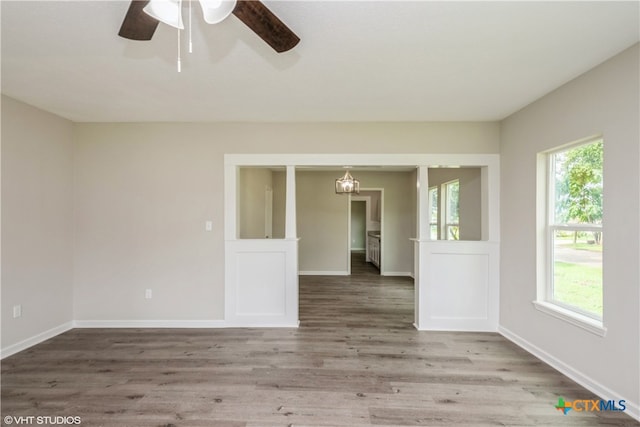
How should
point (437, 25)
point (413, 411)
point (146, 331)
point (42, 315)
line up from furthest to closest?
point (146, 331) → point (42, 315) → point (413, 411) → point (437, 25)

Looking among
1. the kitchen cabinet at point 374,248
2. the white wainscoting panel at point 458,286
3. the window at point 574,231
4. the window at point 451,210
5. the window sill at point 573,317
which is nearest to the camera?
the window sill at point 573,317

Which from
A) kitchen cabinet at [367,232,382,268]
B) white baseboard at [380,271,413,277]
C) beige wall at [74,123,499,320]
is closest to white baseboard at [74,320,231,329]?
beige wall at [74,123,499,320]

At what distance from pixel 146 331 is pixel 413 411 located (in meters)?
3.06

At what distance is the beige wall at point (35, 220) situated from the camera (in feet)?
9.61

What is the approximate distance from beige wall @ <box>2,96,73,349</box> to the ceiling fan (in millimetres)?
2521

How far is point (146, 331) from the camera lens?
11.7 ft

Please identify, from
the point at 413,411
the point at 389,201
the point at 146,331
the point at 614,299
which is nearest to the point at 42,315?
the point at 146,331

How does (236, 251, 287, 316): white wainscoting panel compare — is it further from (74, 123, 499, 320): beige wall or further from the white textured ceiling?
the white textured ceiling

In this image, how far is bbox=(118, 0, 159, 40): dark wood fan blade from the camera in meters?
1.32

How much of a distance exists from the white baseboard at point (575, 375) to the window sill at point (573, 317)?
38cm

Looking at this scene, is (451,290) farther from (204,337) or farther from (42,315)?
(42,315)

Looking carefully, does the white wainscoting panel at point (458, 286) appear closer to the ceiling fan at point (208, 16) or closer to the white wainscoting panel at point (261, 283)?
the white wainscoting panel at point (261, 283)

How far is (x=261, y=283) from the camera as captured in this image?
373 cm

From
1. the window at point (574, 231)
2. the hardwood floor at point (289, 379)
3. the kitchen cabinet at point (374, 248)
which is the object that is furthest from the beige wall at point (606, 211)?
the kitchen cabinet at point (374, 248)
